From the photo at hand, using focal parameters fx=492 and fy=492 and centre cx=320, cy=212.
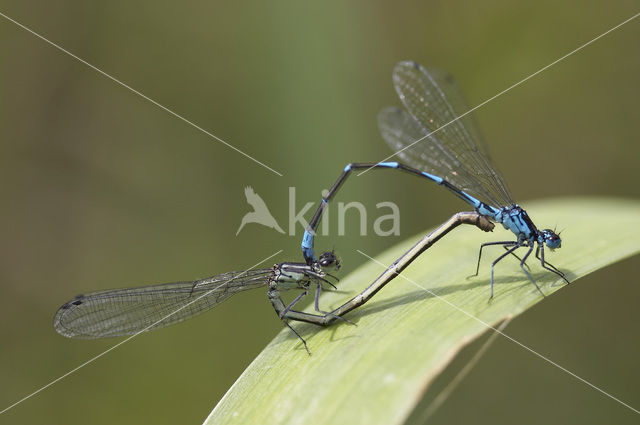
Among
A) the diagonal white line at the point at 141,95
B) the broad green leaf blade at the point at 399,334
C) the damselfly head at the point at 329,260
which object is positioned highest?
the diagonal white line at the point at 141,95

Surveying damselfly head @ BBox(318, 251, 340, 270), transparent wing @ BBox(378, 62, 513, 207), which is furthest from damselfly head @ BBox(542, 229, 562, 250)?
damselfly head @ BBox(318, 251, 340, 270)

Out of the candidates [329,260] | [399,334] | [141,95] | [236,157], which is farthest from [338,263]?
[141,95]

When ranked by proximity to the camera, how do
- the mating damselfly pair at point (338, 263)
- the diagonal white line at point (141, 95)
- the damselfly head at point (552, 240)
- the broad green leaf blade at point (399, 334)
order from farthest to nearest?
the diagonal white line at point (141, 95) → the mating damselfly pair at point (338, 263) → the damselfly head at point (552, 240) → the broad green leaf blade at point (399, 334)

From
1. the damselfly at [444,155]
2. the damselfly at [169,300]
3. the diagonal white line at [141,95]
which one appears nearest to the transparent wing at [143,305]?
the damselfly at [169,300]

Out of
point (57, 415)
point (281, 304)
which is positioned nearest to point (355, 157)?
point (281, 304)

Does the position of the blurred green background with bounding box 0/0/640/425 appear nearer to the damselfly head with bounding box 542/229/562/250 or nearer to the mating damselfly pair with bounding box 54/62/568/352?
the mating damselfly pair with bounding box 54/62/568/352

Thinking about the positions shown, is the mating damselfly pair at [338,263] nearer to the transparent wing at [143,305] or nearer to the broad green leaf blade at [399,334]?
the transparent wing at [143,305]
